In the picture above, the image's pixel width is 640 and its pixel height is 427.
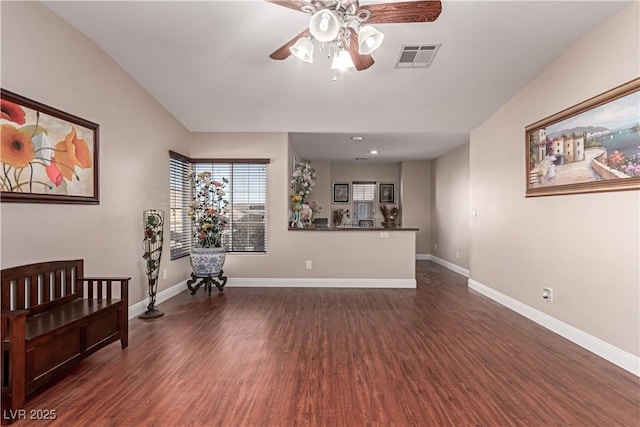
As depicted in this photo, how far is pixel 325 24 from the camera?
2043 millimetres

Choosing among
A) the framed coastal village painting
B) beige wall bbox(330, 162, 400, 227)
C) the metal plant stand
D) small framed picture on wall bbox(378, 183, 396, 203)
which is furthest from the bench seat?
small framed picture on wall bbox(378, 183, 396, 203)

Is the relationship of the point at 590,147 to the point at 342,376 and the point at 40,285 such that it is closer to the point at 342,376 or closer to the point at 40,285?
the point at 342,376

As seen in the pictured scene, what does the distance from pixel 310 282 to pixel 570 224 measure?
3.53m

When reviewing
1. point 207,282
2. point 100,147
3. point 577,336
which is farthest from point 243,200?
point 577,336

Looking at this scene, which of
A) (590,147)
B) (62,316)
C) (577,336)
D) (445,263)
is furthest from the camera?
(445,263)

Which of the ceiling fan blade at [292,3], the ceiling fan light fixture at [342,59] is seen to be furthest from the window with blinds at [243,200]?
the ceiling fan blade at [292,3]

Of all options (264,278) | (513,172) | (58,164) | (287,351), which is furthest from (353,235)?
(58,164)

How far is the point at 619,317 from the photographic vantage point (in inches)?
104

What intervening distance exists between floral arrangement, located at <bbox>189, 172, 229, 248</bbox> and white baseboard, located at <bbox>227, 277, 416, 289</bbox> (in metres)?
0.82

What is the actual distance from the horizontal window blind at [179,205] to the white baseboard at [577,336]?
459 centimetres

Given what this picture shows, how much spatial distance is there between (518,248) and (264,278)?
365cm

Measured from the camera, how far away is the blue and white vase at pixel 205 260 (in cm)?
474

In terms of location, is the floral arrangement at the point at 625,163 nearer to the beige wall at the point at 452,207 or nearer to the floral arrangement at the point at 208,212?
the beige wall at the point at 452,207

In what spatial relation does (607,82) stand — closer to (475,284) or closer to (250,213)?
(475,284)
